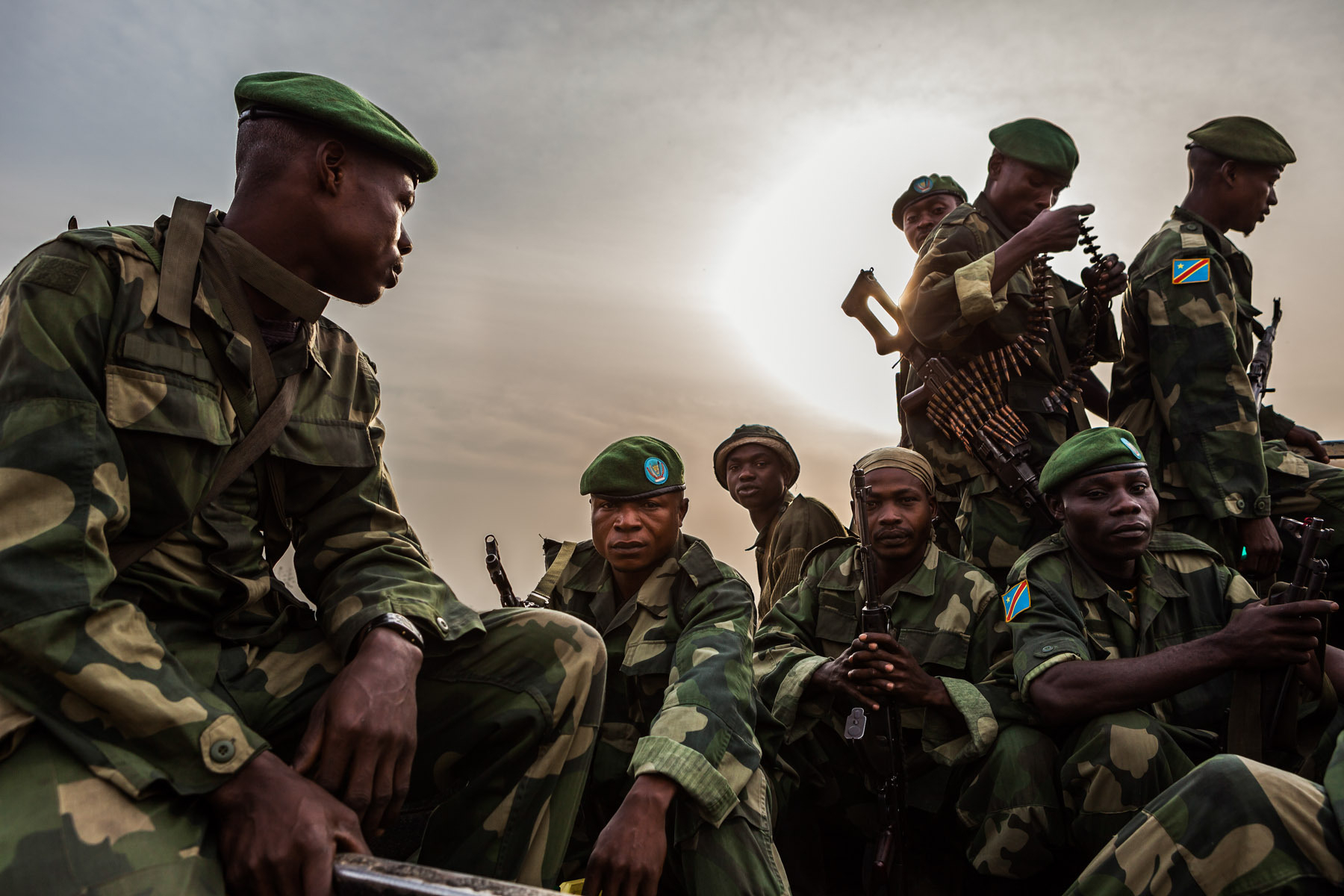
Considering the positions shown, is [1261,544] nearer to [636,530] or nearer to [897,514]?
[897,514]

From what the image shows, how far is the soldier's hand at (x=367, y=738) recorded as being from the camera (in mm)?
1939

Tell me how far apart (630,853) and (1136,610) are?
2.61 meters

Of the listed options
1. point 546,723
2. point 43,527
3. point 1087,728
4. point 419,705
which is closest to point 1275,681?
point 1087,728

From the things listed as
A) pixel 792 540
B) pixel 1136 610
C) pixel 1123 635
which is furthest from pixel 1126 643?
pixel 792 540

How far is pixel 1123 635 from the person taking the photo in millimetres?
3947

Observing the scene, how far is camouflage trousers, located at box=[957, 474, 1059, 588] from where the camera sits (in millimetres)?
5043

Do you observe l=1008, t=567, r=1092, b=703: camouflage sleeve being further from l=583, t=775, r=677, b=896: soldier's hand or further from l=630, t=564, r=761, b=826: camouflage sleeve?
l=583, t=775, r=677, b=896: soldier's hand

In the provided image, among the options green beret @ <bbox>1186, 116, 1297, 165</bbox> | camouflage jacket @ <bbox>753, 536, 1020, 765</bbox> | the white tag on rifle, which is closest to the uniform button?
the white tag on rifle

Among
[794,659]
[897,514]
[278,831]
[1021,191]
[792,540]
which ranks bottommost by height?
[278,831]

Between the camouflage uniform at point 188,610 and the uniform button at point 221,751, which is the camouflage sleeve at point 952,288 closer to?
the camouflage uniform at point 188,610

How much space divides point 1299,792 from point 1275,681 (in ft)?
5.89

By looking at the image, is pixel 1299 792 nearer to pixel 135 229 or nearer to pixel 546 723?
pixel 546 723

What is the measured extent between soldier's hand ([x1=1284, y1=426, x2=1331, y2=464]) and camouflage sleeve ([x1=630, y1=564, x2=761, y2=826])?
4.44 meters

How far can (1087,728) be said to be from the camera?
350 cm
